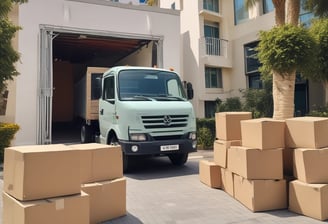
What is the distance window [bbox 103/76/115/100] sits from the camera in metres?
7.64

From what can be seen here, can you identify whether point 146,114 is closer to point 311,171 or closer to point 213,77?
point 311,171

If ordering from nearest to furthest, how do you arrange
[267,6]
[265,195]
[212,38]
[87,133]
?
[265,195] < [87,133] < [267,6] < [212,38]

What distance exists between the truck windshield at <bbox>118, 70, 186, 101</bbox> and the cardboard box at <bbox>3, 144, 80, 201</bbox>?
394 cm

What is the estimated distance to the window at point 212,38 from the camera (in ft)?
55.7

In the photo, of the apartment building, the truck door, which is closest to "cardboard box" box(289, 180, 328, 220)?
the truck door

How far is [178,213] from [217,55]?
13.9m

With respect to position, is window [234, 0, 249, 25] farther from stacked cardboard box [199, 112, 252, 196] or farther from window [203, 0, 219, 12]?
stacked cardboard box [199, 112, 252, 196]

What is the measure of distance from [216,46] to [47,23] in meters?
9.76

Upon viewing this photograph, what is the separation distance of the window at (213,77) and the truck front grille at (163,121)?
10.3 m

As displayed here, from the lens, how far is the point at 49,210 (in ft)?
10.2

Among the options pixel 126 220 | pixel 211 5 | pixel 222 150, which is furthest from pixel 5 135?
pixel 211 5

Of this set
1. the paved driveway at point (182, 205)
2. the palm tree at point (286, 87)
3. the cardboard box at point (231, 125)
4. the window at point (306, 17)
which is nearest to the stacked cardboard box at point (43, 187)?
the paved driveway at point (182, 205)

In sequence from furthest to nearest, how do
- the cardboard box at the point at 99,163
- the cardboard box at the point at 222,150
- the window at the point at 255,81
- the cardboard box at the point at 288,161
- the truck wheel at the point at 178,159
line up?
1. the window at the point at 255,81
2. the truck wheel at the point at 178,159
3. the cardboard box at the point at 222,150
4. the cardboard box at the point at 288,161
5. the cardboard box at the point at 99,163

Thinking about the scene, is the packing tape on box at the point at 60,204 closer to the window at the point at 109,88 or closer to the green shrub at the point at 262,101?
the window at the point at 109,88
